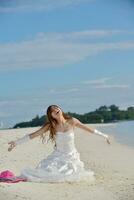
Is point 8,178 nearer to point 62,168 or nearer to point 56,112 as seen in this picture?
point 62,168

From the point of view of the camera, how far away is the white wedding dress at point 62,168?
9258 millimetres

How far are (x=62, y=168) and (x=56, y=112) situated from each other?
0.85 metres

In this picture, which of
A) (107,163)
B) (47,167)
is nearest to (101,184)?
(47,167)

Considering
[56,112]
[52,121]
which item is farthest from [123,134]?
[56,112]

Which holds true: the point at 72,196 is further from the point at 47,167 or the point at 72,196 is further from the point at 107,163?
the point at 107,163

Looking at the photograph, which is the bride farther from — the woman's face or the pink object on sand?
the pink object on sand

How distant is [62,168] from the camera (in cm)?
941

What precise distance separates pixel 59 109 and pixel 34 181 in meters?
1.15

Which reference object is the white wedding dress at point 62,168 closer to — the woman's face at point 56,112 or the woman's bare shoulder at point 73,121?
the woman's bare shoulder at point 73,121

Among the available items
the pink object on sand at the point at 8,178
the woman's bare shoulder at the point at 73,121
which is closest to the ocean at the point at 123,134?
the woman's bare shoulder at the point at 73,121

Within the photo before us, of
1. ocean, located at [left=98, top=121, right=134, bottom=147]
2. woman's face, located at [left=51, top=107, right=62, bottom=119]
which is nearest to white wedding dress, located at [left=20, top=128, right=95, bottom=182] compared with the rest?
woman's face, located at [left=51, top=107, right=62, bottom=119]

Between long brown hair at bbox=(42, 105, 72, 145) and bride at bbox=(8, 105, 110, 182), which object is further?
long brown hair at bbox=(42, 105, 72, 145)

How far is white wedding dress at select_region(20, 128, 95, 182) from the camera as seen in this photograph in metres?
9.26

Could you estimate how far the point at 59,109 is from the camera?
949cm
